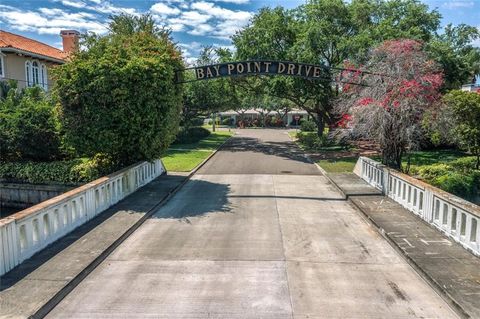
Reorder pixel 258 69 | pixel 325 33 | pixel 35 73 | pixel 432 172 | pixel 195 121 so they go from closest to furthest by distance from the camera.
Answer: pixel 258 69
pixel 432 172
pixel 325 33
pixel 35 73
pixel 195 121

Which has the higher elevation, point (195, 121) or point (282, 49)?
point (282, 49)

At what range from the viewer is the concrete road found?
19.2 feet

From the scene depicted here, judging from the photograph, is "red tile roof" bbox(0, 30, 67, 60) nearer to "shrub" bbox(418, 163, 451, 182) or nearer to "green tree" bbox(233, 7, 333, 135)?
"green tree" bbox(233, 7, 333, 135)

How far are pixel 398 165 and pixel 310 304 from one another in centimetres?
1179

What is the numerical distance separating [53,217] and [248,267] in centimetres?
422

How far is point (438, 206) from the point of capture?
9547mm

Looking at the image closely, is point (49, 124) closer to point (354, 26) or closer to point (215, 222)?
point (215, 222)

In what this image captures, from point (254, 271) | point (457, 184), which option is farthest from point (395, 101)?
point (254, 271)

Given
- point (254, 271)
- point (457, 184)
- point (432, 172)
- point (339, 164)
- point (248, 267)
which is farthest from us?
point (339, 164)

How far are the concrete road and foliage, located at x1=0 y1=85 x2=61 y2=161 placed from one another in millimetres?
7210

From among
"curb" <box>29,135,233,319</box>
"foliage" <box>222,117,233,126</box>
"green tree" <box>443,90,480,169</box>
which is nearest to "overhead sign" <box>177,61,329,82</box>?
"curb" <box>29,135,233,319</box>

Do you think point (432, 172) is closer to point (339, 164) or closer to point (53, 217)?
point (339, 164)

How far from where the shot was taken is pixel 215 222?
1055 centimetres

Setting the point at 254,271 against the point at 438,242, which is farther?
the point at 438,242
